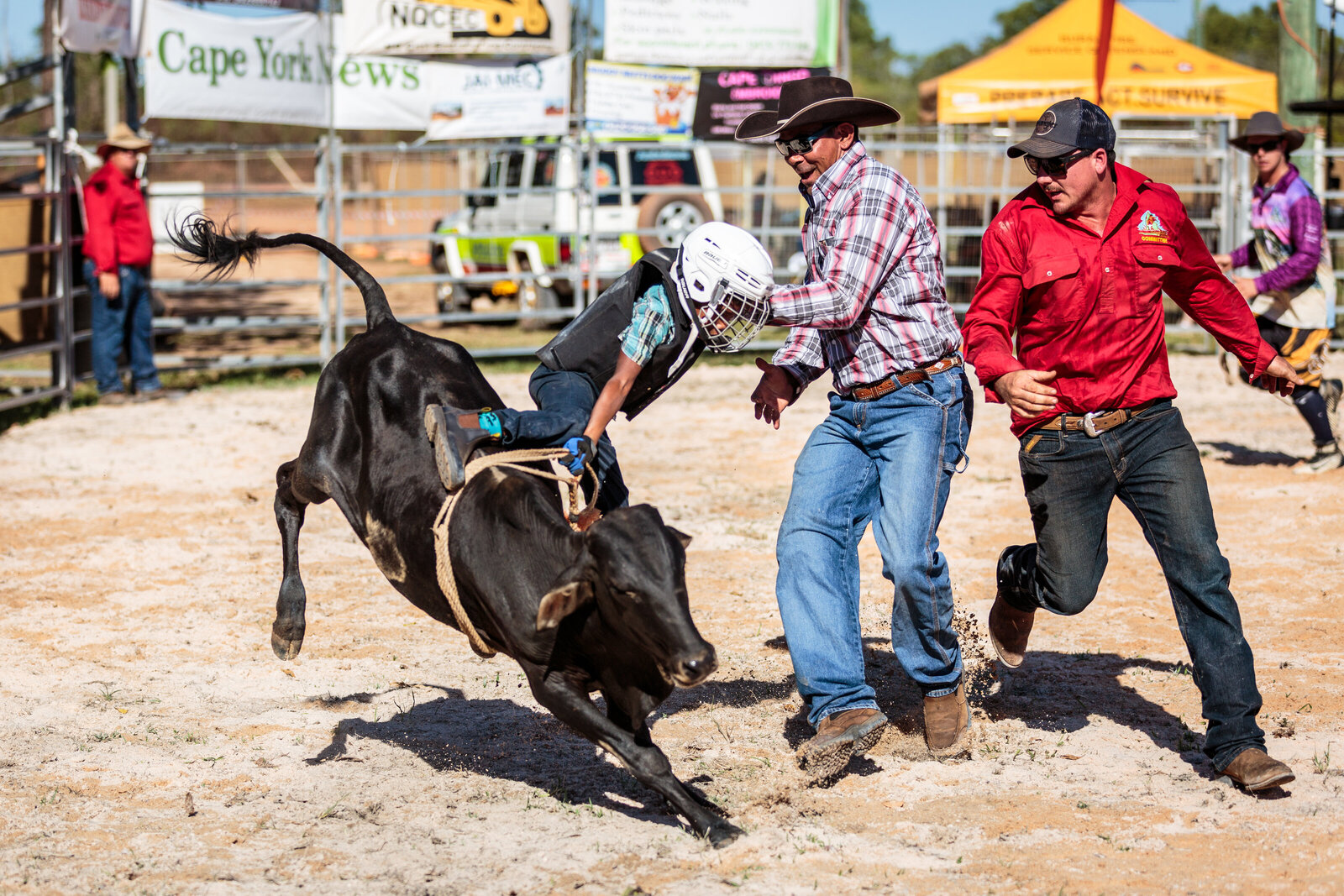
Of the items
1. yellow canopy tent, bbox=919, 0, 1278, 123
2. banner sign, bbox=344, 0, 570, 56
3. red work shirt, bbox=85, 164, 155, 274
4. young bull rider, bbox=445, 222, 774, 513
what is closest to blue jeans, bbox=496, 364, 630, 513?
young bull rider, bbox=445, 222, 774, 513

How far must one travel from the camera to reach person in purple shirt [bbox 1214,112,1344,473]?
834cm

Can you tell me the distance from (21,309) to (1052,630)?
9.28 metres

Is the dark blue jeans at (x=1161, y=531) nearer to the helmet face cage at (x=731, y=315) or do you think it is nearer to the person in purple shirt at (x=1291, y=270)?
the helmet face cage at (x=731, y=315)

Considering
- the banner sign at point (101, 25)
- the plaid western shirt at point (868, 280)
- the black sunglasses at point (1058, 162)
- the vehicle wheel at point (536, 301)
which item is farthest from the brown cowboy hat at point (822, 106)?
the vehicle wheel at point (536, 301)

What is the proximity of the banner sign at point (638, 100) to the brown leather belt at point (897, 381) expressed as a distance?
10962 millimetres

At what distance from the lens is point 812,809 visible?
163 inches

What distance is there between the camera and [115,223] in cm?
1180

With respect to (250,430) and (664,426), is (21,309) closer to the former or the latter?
(250,430)

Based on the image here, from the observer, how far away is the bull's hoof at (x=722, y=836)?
381 centimetres

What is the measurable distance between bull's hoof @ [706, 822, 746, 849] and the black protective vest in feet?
4.39

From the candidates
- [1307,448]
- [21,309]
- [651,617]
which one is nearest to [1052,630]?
[651,617]

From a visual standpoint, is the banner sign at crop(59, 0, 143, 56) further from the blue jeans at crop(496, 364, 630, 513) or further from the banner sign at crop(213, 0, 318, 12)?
the blue jeans at crop(496, 364, 630, 513)

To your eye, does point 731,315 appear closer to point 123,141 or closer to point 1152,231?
point 1152,231

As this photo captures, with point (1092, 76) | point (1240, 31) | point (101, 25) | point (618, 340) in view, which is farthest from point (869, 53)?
point (618, 340)
